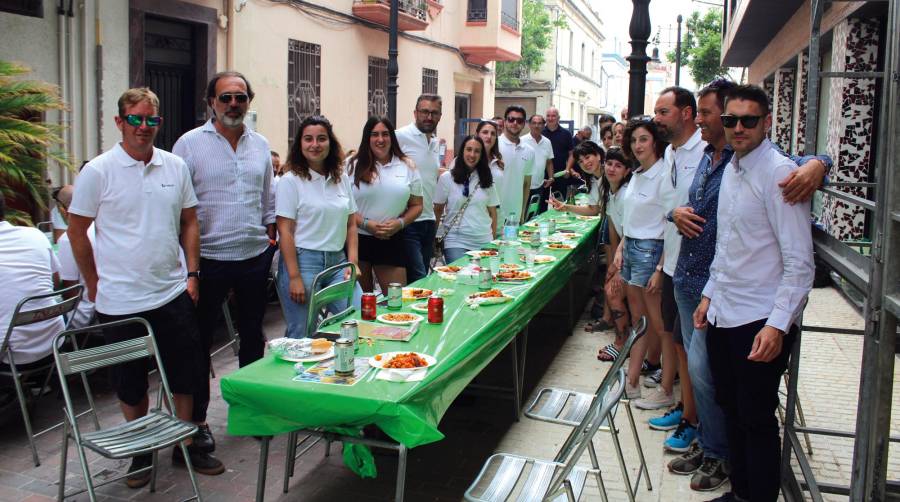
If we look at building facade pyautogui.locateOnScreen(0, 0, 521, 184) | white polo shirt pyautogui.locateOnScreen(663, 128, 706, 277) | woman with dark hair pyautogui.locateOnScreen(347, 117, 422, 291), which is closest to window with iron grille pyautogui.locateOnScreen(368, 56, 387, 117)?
building facade pyautogui.locateOnScreen(0, 0, 521, 184)

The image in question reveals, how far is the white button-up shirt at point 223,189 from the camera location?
190 inches

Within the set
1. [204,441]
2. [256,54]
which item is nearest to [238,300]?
[204,441]

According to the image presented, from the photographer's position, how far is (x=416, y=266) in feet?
22.6

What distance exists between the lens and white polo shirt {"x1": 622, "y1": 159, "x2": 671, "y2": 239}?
5500mm

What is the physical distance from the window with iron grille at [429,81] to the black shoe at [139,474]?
54.5 feet

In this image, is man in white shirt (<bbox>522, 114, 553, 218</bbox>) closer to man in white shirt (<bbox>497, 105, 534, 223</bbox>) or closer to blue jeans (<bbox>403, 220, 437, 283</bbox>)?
man in white shirt (<bbox>497, 105, 534, 223</bbox>)

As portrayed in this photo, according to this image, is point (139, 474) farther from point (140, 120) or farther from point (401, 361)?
point (140, 120)

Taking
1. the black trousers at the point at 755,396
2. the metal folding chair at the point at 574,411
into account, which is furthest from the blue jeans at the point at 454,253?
the black trousers at the point at 755,396

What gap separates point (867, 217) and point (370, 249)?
20.0ft

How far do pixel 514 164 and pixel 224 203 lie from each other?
4899mm

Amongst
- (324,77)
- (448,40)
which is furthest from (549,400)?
(448,40)

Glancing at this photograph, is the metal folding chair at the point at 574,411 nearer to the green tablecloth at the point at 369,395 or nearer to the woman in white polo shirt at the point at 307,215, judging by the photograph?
the green tablecloth at the point at 369,395

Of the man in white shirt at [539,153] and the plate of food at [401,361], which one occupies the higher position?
the man in white shirt at [539,153]

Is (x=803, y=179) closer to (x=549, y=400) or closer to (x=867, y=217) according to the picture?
(x=549, y=400)
